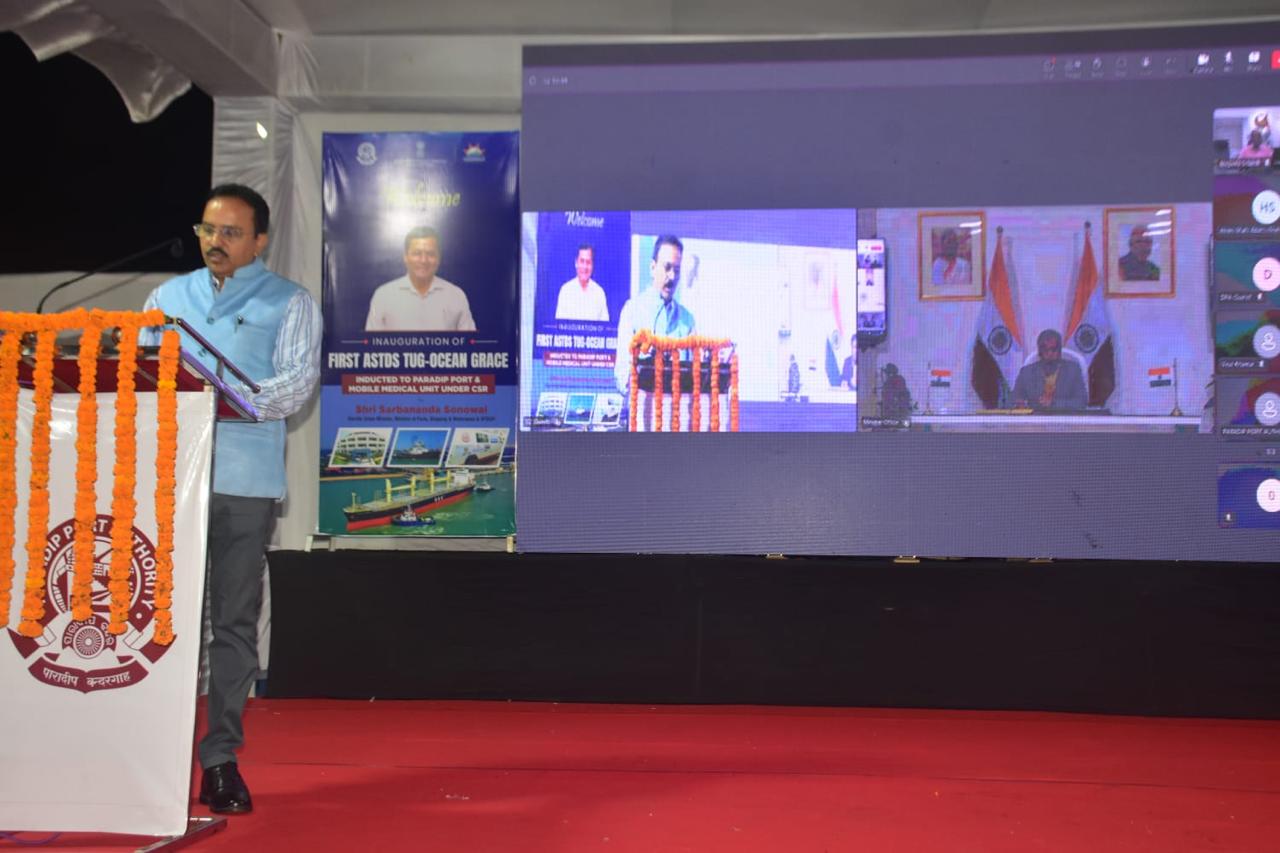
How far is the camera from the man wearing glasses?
2535 millimetres

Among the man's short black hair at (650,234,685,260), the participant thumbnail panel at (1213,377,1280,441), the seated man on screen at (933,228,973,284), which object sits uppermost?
the man's short black hair at (650,234,685,260)

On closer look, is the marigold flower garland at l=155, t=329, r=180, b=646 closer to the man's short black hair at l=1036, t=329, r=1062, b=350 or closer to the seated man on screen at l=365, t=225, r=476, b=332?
the seated man on screen at l=365, t=225, r=476, b=332

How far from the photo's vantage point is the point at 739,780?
10.00ft

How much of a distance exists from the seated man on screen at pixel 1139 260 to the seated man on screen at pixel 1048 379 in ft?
1.13

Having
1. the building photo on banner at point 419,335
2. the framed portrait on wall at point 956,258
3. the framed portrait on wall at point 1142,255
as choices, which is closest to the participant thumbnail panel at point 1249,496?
the framed portrait on wall at point 1142,255

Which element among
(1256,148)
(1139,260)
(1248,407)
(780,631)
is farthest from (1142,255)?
(780,631)

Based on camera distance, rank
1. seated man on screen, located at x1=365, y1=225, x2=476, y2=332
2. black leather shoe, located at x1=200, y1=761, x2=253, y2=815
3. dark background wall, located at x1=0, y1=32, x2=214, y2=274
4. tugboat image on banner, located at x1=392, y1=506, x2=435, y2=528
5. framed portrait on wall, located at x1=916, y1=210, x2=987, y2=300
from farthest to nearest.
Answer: dark background wall, located at x1=0, y1=32, x2=214, y2=274, seated man on screen, located at x1=365, y1=225, x2=476, y2=332, tugboat image on banner, located at x1=392, y1=506, x2=435, y2=528, framed portrait on wall, located at x1=916, y1=210, x2=987, y2=300, black leather shoe, located at x1=200, y1=761, x2=253, y2=815

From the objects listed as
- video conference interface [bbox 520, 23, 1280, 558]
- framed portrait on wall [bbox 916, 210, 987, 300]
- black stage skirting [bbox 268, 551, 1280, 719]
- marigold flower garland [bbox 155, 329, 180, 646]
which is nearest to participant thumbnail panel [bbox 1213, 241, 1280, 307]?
video conference interface [bbox 520, 23, 1280, 558]

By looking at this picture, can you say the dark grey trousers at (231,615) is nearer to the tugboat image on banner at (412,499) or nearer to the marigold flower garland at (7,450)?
the marigold flower garland at (7,450)

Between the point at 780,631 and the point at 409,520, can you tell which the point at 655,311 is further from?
the point at 409,520

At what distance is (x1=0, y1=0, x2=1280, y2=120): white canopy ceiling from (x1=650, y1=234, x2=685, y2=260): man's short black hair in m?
1.23

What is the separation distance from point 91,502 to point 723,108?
9.25ft

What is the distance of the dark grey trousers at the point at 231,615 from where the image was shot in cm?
253

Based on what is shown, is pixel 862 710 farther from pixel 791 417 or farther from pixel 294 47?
pixel 294 47
